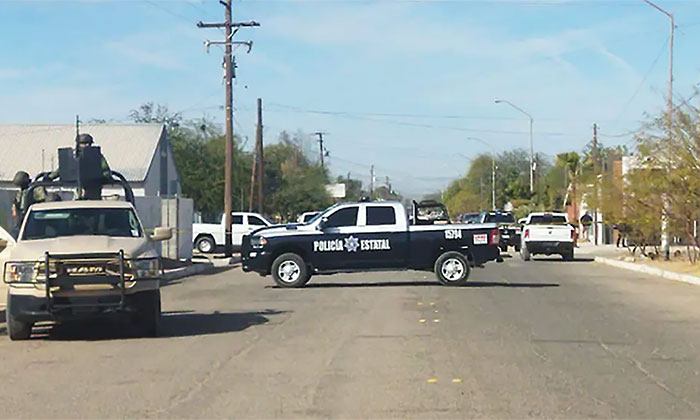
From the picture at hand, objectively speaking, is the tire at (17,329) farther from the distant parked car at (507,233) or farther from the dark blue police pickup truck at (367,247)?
the distant parked car at (507,233)

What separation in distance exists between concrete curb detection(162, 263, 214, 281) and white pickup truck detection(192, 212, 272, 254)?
984 centimetres

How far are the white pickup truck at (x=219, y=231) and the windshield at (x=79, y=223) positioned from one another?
28.7m

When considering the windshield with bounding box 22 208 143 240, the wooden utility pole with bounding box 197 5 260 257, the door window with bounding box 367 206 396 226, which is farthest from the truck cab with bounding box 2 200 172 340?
the wooden utility pole with bounding box 197 5 260 257

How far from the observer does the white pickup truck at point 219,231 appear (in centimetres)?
4381

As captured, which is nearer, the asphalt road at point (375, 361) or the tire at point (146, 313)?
the asphalt road at point (375, 361)

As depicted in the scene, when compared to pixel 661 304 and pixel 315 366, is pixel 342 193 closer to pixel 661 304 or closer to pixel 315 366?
pixel 661 304

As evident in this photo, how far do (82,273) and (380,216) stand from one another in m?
11.7

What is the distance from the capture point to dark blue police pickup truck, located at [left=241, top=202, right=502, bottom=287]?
77.4 feet

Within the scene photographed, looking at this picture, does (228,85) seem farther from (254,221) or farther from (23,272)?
(23,272)

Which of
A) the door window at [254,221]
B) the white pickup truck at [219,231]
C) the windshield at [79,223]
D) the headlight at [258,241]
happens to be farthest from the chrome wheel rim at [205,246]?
the windshield at [79,223]

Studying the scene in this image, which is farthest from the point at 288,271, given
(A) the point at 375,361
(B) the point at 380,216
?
(A) the point at 375,361

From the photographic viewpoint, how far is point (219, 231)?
43781mm

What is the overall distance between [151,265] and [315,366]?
341 centimetres

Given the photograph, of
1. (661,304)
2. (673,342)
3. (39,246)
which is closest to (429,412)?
(673,342)
